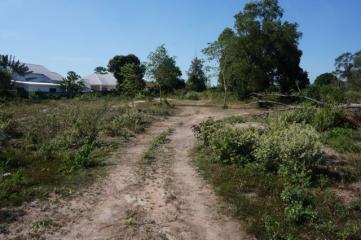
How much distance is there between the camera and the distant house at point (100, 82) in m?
67.7

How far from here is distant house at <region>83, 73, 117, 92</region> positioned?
67.7 m

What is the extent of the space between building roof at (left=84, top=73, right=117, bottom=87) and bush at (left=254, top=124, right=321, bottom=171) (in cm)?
5748

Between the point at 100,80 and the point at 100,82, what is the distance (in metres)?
0.80

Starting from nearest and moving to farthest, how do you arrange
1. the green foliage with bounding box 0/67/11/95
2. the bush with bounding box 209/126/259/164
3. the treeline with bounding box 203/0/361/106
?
the bush with bounding box 209/126/259/164, the treeline with bounding box 203/0/361/106, the green foliage with bounding box 0/67/11/95

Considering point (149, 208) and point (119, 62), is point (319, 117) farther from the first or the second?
point (119, 62)

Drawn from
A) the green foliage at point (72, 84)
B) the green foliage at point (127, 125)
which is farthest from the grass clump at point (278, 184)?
the green foliage at point (72, 84)

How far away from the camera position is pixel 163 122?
24609mm

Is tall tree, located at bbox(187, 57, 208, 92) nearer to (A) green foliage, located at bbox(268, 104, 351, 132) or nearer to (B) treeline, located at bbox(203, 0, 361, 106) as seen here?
(B) treeline, located at bbox(203, 0, 361, 106)

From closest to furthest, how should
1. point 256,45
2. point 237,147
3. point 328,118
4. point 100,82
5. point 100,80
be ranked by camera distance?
point 237,147, point 328,118, point 256,45, point 100,82, point 100,80

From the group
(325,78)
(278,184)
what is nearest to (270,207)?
(278,184)

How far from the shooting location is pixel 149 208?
9.18m

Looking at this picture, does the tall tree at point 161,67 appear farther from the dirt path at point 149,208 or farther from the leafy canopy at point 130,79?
the dirt path at point 149,208

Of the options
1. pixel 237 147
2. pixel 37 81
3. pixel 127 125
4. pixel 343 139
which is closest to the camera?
pixel 237 147

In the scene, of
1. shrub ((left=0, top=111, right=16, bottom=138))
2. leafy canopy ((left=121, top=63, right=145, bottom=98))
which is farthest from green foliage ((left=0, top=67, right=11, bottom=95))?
shrub ((left=0, top=111, right=16, bottom=138))
